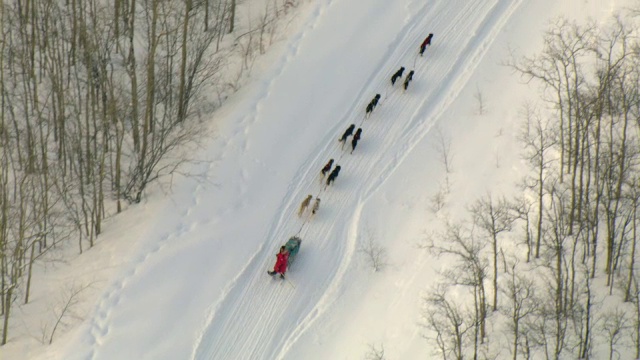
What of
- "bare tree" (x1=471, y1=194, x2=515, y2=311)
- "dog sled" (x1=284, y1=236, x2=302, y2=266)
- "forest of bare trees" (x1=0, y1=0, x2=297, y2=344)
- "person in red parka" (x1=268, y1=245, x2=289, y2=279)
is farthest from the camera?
"forest of bare trees" (x1=0, y1=0, x2=297, y2=344)

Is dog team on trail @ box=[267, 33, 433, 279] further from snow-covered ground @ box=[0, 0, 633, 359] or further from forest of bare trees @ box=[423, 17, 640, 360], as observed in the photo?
forest of bare trees @ box=[423, 17, 640, 360]

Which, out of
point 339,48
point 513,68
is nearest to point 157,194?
point 339,48

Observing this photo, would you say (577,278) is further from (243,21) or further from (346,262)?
(243,21)

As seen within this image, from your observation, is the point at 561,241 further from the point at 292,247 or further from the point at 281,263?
the point at 281,263

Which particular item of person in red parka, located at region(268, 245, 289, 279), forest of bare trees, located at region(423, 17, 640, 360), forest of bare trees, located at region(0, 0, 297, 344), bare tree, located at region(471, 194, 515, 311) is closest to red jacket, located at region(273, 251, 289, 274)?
person in red parka, located at region(268, 245, 289, 279)

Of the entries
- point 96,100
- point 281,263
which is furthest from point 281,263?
point 96,100

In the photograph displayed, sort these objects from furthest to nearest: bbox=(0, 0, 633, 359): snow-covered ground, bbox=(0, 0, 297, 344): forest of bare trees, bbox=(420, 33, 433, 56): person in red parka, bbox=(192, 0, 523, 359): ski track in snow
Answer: bbox=(420, 33, 433, 56): person in red parka, bbox=(0, 0, 297, 344): forest of bare trees, bbox=(192, 0, 523, 359): ski track in snow, bbox=(0, 0, 633, 359): snow-covered ground
